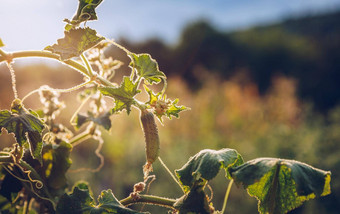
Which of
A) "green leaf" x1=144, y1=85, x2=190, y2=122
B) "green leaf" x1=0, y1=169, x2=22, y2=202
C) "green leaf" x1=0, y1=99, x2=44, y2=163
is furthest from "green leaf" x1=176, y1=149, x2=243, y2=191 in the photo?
"green leaf" x1=0, y1=169, x2=22, y2=202

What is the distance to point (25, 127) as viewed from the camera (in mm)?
698

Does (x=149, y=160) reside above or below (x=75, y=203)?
above

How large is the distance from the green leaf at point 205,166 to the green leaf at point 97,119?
0.30m

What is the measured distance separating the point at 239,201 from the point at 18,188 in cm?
376

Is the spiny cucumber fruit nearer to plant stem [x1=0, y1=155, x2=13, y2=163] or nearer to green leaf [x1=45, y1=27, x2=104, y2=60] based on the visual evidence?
green leaf [x1=45, y1=27, x2=104, y2=60]

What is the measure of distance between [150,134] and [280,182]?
0.26 meters

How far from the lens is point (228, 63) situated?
17438 mm

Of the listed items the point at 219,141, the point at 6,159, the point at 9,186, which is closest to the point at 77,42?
the point at 6,159

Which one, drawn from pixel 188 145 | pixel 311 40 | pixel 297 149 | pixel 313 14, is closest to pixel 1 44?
pixel 297 149

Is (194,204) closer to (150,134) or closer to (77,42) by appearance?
(150,134)

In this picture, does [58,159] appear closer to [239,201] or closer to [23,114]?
[23,114]

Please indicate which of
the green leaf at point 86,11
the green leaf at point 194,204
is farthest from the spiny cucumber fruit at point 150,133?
the green leaf at point 86,11

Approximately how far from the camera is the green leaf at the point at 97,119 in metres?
0.94

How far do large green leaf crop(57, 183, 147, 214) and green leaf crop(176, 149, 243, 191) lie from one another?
127 mm
